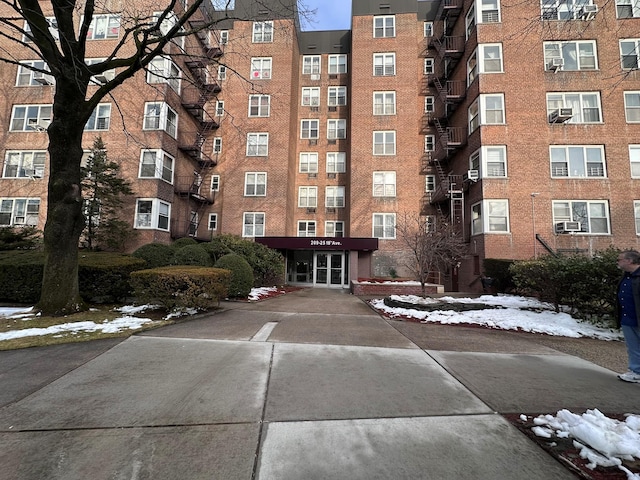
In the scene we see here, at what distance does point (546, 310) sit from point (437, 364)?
6869 millimetres

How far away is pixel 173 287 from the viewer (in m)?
8.20

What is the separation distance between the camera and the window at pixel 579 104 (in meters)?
18.4

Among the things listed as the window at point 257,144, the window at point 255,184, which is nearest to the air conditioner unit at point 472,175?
the window at point 255,184

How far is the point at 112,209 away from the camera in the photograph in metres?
18.3

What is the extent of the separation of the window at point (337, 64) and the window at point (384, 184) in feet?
34.8

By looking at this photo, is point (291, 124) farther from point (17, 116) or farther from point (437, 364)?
point (437, 364)

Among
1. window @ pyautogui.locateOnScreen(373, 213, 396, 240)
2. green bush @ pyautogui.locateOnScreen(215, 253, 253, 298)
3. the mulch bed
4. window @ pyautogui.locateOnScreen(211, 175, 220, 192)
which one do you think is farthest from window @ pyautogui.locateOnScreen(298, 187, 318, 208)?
the mulch bed

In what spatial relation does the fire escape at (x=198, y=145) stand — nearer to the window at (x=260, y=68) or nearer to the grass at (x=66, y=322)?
the window at (x=260, y=68)

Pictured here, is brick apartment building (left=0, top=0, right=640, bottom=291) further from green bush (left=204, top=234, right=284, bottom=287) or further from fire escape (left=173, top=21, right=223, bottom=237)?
green bush (left=204, top=234, right=284, bottom=287)

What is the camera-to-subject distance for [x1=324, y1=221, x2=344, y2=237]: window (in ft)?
85.0

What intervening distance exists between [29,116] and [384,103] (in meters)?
24.8

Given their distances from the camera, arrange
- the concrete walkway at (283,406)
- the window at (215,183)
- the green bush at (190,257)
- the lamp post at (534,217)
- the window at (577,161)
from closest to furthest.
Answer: the concrete walkway at (283,406), the green bush at (190,257), the lamp post at (534,217), the window at (577,161), the window at (215,183)

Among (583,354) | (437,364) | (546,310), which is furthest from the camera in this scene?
(546,310)

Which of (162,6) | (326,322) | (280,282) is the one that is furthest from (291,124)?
(326,322)
